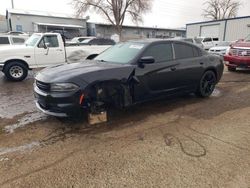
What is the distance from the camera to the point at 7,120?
5.03 meters

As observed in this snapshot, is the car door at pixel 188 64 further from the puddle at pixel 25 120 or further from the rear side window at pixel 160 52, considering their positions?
the puddle at pixel 25 120

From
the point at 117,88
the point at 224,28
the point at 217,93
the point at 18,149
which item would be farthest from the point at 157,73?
the point at 224,28

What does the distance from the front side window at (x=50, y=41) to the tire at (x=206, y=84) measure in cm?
621

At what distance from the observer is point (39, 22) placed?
39438 mm

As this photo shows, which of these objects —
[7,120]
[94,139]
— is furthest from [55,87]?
[7,120]

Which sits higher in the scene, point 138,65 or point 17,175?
point 138,65

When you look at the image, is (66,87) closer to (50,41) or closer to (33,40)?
(50,41)

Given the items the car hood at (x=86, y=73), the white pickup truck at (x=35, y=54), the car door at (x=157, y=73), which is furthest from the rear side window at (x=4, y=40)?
the car door at (x=157, y=73)

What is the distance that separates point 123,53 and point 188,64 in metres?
1.64

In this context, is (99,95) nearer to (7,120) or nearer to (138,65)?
(138,65)

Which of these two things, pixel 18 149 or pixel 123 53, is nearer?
pixel 18 149

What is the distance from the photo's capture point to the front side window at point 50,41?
31.8 feet

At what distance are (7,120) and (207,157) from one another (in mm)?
3905

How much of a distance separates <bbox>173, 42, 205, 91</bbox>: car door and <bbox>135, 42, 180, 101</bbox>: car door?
0.60 ft
